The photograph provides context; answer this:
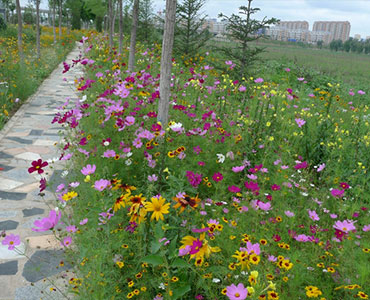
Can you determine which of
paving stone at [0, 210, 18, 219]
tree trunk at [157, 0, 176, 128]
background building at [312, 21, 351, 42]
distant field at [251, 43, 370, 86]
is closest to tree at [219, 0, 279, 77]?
distant field at [251, 43, 370, 86]

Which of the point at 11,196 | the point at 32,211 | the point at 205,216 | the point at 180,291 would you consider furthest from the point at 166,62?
the point at 180,291

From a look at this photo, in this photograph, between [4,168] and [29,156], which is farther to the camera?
[29,156]

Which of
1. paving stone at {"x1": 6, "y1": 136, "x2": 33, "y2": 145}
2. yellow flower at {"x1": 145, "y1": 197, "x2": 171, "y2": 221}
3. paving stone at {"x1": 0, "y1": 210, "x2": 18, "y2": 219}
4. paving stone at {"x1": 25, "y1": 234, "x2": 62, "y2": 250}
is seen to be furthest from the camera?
paving stone at {"x1": 6, "y1": 136, "x2": 33, "y2": 145}

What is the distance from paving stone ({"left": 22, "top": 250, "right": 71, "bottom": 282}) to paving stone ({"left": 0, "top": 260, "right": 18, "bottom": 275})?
70mm

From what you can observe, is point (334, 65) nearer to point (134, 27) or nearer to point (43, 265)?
point (134, 27)

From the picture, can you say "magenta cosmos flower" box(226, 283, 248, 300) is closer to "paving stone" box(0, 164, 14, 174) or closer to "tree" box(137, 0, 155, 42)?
"paving stone" box(0, 164, 14, 174)

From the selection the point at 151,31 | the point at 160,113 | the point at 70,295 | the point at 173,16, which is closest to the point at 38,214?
the point at 70,295

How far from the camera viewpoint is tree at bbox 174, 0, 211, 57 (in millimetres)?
9961

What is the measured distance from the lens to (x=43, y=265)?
2.57 meters

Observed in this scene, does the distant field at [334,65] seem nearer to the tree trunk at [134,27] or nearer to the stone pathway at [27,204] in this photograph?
the tree trunk at [134,27]

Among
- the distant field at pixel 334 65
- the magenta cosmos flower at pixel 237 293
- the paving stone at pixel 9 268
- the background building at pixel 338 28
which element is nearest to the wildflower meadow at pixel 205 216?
the magenta cosmos flower at pixel 237 293

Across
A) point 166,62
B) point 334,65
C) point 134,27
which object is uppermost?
point 134,27

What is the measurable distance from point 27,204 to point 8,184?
0.59 metres

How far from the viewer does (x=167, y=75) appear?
3828 mm
